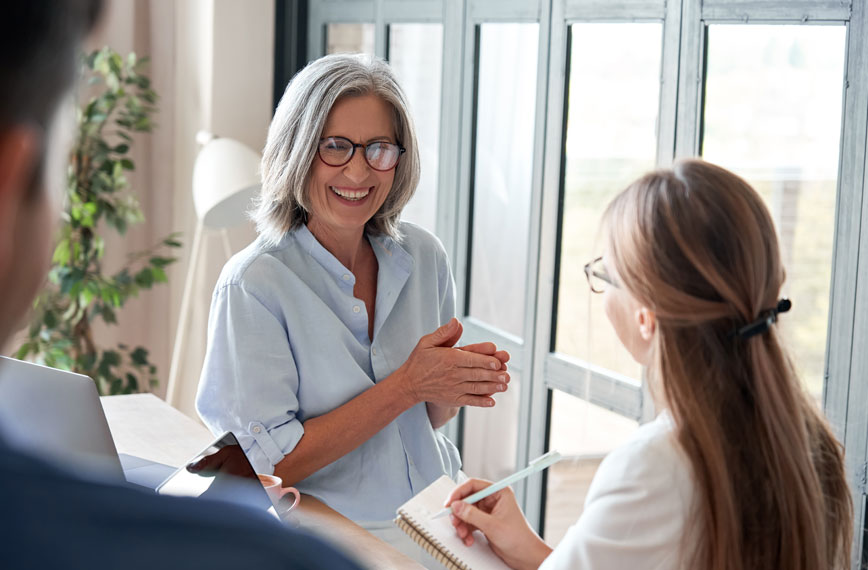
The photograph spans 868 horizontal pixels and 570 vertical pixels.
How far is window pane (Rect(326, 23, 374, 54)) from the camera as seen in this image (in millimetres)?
3514

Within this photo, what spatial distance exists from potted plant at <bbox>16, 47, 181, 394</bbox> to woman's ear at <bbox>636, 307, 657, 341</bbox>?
9.25ft

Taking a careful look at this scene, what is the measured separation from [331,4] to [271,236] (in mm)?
2126

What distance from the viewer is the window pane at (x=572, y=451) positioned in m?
2.54

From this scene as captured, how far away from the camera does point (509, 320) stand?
2871mm

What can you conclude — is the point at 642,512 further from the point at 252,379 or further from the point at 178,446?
the point at 178,446

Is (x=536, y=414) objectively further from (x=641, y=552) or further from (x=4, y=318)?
(x=4, y=318)

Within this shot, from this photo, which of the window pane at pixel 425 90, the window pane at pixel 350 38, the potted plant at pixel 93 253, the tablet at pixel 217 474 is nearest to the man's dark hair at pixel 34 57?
the tablet at pixel 217 474

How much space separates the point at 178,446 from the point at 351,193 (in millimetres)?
660

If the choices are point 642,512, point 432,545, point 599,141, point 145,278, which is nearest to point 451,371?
point 432,545

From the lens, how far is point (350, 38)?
3615 mm

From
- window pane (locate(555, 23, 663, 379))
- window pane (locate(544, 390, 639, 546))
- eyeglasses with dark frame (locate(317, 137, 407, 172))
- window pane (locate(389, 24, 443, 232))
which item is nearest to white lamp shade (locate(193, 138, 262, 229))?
window pane (locate(389, 24, 443, 232))

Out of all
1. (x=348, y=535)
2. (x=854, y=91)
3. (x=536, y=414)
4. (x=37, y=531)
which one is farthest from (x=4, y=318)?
(x=536, y=414)

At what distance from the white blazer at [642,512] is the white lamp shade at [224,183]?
7.65 feet

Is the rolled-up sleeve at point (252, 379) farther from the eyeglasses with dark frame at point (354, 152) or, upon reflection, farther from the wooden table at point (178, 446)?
the eyeglasses with dark frame at point (354, 152)
